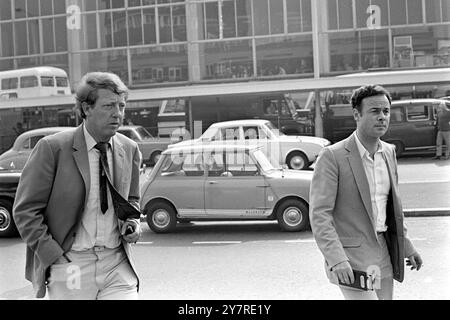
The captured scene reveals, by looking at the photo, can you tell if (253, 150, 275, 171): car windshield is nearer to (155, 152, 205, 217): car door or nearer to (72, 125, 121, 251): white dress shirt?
(155, 152, 205, 217): car door

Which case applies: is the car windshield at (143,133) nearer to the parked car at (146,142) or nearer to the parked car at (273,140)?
the parked car at (146,142)

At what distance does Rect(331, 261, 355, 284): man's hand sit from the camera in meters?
2.96

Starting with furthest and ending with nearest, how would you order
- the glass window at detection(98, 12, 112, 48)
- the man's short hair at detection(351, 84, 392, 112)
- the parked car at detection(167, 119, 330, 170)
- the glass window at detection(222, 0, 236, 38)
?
the glass window at detection(222, 0, 236, 38) < the glass window at detection(98, 12, 112, 48) < the parked car at detection(167, 119, 330, 170) < the man's short hair at detection(351, 84, 392, 112)

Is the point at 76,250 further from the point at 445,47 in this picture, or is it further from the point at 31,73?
the point at 445,47

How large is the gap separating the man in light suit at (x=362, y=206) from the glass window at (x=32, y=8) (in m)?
13.3

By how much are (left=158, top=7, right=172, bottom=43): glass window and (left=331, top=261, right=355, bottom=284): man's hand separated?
74.6ft

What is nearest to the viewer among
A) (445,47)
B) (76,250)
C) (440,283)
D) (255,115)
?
(76,250)

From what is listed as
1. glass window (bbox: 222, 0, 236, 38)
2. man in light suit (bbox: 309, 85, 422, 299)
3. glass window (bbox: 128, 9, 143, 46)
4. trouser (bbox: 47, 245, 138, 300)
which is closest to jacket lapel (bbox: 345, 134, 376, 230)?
man in light suit (bbox: 309, 85, 422, 299)

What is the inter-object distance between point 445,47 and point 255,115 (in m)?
7.63

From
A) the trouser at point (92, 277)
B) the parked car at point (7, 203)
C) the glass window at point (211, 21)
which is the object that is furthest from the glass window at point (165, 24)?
the trouser at point (92, 277)

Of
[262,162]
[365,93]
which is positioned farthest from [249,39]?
[365,93]

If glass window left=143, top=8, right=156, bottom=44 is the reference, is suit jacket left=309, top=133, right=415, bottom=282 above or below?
below
